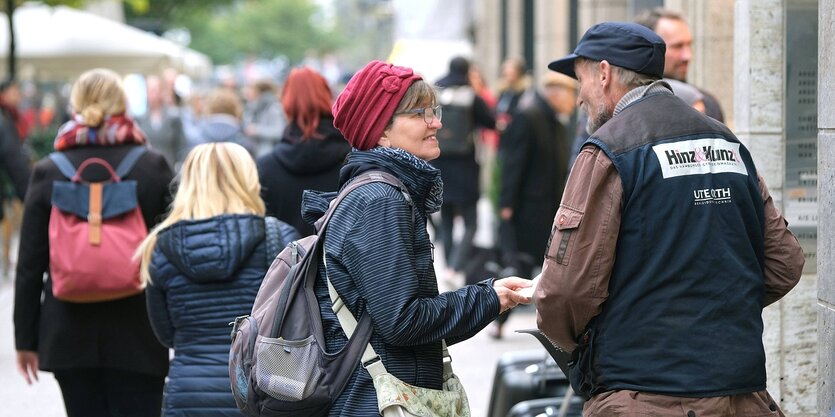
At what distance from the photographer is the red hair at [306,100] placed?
6641mm

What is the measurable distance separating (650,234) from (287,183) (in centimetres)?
318

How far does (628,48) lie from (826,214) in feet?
3.09

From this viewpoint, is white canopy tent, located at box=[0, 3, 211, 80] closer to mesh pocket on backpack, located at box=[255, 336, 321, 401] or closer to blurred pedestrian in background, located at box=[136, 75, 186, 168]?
blurred pedestrian in background, located at box=[136, 75, 186, 168]

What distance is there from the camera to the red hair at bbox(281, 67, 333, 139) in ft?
21.8

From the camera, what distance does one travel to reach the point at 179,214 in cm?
507

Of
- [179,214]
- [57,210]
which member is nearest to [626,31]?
[179,214]

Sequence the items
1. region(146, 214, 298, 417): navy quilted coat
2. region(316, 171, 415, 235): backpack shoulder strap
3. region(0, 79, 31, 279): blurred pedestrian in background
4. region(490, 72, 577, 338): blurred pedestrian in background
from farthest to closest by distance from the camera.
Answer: region(490, 72, 577, 338): blurred pedestrian in background < region(0, 79, 31, 279): blurred pedestrian in background < region(146, 214, 298, 417): navy quilted coat < region(316, 171, 415, 235): backpack shoulder strap

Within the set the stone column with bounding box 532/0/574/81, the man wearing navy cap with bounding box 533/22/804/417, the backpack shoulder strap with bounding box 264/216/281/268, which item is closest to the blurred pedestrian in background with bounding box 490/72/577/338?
the stone column with bounding box 532/0/574/81

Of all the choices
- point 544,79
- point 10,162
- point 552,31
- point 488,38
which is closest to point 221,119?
point 10,162

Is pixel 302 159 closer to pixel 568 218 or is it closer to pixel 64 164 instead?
pixel 64 164

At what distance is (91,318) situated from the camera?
5.89m

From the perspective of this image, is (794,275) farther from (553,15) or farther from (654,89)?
(553,15)

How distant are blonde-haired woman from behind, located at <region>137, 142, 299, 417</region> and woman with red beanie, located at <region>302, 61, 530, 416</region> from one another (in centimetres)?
108

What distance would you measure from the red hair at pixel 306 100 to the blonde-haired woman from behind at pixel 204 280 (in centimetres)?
157
